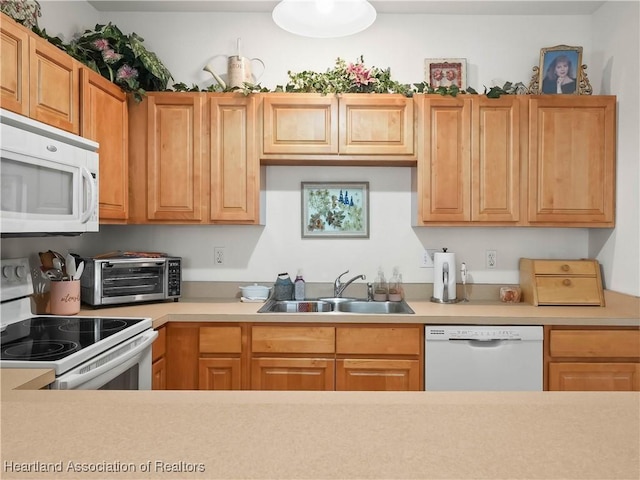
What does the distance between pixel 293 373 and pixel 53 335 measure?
120 cm

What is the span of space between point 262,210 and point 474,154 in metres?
1.40

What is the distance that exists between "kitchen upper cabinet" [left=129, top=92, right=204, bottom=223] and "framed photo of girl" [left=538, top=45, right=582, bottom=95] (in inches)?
85.5

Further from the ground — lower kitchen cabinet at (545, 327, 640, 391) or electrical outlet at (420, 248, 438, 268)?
electrical outlet at (420, 248, 438, 268)

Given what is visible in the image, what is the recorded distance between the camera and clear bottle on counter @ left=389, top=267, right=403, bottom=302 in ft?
10.1

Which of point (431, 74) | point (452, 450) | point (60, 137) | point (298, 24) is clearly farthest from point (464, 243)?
point (452, 450)

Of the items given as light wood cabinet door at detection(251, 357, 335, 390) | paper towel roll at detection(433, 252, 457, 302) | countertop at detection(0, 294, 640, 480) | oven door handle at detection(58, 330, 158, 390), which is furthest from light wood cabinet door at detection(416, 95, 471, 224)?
countertop at detection(0, 294, 640, 480)

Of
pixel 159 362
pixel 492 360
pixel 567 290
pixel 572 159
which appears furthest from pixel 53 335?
pixel 572 159

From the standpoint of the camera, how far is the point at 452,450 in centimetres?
65

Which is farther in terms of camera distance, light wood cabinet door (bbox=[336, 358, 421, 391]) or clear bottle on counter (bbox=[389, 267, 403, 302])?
clear bottle on counter (bbox=[389, 267, 403, 302])

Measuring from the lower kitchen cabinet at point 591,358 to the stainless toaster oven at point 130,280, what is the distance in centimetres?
222

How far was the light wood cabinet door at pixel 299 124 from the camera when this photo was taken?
2871 mm

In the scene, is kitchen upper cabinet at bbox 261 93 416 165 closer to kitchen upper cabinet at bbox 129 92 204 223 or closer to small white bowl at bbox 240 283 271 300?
kitchen upper cabinet at bbox 129 92 204 223

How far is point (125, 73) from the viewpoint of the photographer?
109 inches

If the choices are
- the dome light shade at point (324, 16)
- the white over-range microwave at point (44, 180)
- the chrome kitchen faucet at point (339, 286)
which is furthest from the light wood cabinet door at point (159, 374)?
the dome light shade at point (324, 16)
